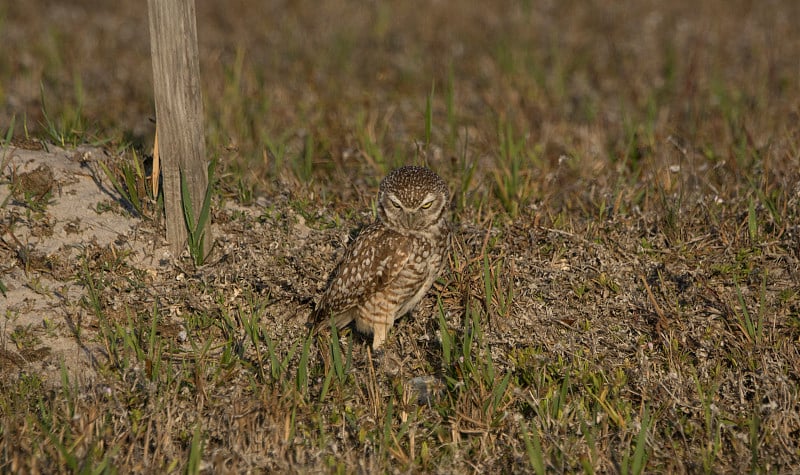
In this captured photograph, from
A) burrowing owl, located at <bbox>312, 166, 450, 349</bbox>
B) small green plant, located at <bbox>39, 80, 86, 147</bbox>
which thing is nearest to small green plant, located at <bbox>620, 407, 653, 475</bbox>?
burrowing owl, located at <bbox>312, 166, 450, 349</bbox>

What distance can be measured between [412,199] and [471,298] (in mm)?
737

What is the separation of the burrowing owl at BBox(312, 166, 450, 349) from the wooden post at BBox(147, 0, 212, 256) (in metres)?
0.89

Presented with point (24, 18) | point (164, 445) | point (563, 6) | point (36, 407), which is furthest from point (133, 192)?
point (563, 6)

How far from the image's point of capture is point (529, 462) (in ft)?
11.6

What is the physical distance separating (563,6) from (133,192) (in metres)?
6.69

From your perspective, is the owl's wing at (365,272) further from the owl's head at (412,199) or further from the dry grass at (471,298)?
the dry grass at (471,298)

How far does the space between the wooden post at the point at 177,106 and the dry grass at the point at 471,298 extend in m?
0.36

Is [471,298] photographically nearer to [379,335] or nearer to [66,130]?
[379,335]

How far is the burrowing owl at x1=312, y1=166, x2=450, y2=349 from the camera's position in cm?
417

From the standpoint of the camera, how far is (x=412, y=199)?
13.5ft

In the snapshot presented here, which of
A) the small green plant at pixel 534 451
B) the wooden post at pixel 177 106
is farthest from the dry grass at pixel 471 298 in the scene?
the wooden post at pixel 177 106

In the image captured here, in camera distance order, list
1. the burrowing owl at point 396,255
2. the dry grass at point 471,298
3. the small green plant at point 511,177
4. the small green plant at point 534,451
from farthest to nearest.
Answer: the small green plant at point 511,177, the burrowing owl at point 396,255, the dry grass at point 471,298, the small green plant at point 534,451

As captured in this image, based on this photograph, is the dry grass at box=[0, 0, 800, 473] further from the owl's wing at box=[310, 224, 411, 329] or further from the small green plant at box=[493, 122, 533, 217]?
the owl's wing at box=[310, 224, 411, 329]

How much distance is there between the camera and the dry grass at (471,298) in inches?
141
